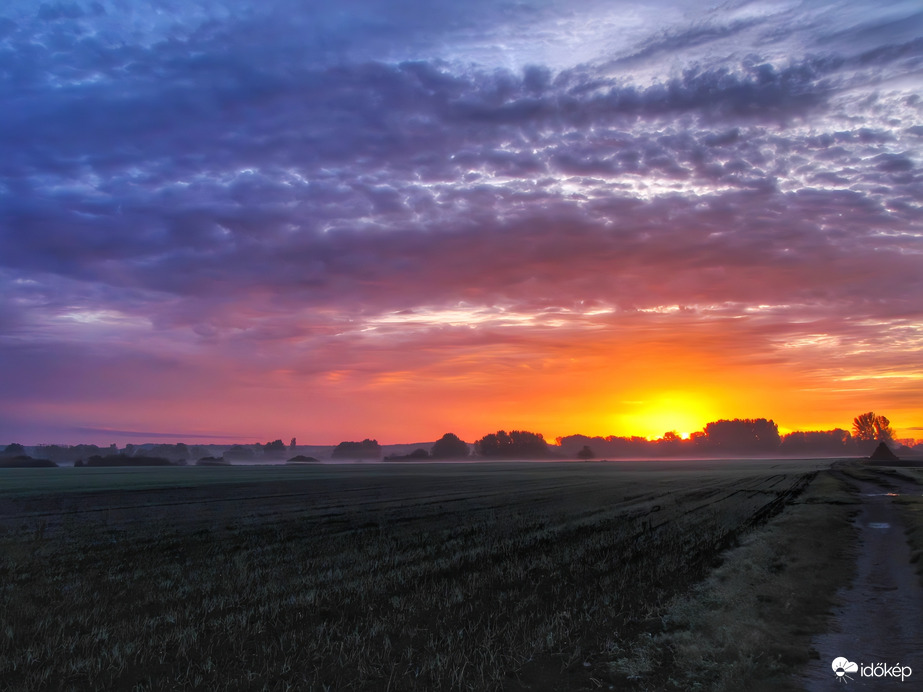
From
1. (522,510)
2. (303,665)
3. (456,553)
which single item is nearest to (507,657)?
(303,665)

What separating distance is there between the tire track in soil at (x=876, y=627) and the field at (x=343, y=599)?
111 inches

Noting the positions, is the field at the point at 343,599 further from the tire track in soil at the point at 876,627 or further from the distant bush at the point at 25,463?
the distant bush at the point at 25,463

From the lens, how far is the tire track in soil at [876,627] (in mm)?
9117

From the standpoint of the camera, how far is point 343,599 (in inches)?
527

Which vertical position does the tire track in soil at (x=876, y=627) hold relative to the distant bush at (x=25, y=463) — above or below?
above

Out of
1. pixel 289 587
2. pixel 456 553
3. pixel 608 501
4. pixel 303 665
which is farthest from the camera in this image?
pixel 608 501

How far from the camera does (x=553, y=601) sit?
13266mm

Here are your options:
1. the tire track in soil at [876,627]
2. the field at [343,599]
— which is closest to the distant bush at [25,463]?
the field at [343,599]

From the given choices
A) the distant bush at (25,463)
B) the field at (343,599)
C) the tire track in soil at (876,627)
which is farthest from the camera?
the distant bush at (25,463)

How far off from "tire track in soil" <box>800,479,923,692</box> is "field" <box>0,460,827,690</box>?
9.27 ft

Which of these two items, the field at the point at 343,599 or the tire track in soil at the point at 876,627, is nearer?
the tire track in soil at the point at 876,627

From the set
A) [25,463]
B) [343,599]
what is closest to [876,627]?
[343,599]

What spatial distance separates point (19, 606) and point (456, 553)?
11.2 metres

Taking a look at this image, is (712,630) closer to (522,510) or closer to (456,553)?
(456,553)
